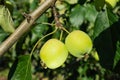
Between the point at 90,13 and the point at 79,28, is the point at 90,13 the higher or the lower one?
the higher one

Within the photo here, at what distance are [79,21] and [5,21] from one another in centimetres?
74

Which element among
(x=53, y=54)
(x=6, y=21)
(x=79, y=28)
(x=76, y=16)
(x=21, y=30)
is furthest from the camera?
(x=79, y=28)

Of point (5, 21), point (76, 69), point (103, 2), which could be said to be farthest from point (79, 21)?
point (76, 69)

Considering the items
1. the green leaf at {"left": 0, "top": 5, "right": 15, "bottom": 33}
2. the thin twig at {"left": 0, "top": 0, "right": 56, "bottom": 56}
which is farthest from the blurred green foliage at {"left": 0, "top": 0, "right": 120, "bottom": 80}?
the thin twig at {"left": 0, "top": 0, "right": 56, "bottom": 56}

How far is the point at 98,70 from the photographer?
11.6 feet

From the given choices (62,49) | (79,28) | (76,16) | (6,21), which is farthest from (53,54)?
(79,28)

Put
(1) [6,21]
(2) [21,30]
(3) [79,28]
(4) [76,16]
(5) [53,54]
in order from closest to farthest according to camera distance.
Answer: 1. (2) [21,30]
2. (5) [53,54]
3. (1) [6,21]
4. (4) [76,16]
5. (3) [79,28]

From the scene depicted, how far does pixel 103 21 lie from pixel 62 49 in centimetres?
30

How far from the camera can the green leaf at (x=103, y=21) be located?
5.05 feet

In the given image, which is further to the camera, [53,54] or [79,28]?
[79,28]

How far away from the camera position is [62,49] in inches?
55.7

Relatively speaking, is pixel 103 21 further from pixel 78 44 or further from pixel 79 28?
pixel 79 28

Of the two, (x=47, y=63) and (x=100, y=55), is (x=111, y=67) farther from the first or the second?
(x=47, y=63)

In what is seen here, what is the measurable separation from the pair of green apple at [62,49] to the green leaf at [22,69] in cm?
13
